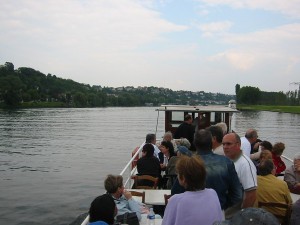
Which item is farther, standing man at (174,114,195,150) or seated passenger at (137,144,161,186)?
standing man at (174,114,195,150)

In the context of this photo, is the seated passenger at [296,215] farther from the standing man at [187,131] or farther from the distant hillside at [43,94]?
the distant hillside at [43,94]

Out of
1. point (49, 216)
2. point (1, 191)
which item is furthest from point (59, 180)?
point (49, 216)

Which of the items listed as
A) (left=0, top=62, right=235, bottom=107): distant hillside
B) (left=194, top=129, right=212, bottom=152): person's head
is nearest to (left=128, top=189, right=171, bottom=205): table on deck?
(left=194, top=129, right=212, bottom=152): person's head

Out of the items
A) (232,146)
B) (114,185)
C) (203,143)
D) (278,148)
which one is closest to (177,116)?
(278,148)

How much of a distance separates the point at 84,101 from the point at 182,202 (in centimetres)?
16560

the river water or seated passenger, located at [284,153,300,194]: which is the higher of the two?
seated passenger, located at [284,153,300,194]

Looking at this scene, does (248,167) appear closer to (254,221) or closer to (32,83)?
(254,221)

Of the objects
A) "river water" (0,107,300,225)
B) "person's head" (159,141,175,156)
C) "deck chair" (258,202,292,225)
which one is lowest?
"river water" (0,107,300,225)

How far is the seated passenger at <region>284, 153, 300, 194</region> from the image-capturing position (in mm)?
Result: 6668

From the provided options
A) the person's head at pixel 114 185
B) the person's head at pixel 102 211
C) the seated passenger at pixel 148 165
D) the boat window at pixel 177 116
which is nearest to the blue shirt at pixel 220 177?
the person's head at pixel 102 211

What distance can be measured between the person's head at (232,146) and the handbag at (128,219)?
5.23 feet

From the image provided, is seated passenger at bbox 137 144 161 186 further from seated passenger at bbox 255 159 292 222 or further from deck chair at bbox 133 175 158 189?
seated passenger at bbox 255 159 292 222

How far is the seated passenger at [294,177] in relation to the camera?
667 centimetres

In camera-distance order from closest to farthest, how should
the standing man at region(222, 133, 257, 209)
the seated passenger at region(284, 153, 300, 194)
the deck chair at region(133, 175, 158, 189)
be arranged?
1. the standing man at region(222, 133, 257, 209)
2. the seated passenger at region(284, 153, 300, 194)
3. the deck chair at region(133, 175, 158, 189)
